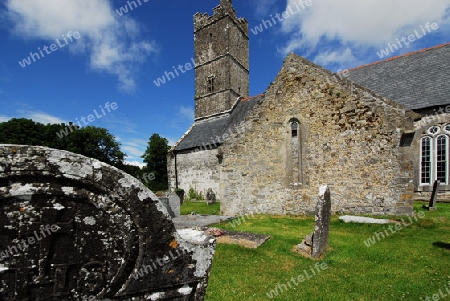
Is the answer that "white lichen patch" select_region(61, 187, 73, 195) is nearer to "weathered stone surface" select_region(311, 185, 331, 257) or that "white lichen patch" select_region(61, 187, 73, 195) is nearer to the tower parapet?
"weathered stone surface" select_region(311, 185, 331, 257)

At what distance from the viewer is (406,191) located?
336 inches

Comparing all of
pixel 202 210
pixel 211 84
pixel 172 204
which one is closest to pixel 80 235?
pixel 172 204

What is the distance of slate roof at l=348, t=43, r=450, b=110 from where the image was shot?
1366cm

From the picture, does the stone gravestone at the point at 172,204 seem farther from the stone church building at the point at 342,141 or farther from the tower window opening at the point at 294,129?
the tower window opening at the point at 294,129

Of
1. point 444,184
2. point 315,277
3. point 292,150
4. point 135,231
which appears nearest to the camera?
point 135,231

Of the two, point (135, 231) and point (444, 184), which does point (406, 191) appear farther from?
point (135, 231)

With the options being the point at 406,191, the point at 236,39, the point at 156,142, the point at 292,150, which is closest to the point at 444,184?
the point at 406,191

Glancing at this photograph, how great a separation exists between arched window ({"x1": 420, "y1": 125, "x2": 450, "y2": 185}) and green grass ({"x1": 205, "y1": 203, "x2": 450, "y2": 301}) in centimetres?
783

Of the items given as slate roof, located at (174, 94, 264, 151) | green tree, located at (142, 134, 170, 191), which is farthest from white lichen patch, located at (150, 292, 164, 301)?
green tree, located at (142, 134, 170, 191)

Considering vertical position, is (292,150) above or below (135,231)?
above

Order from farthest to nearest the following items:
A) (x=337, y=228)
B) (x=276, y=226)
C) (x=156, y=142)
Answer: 1. (x=156, y=142)
2. (x=276, y=226)
3. (x=337, y=228)

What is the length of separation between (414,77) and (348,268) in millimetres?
15618

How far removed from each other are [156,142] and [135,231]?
146 ft

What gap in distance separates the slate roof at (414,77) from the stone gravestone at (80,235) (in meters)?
17.1
